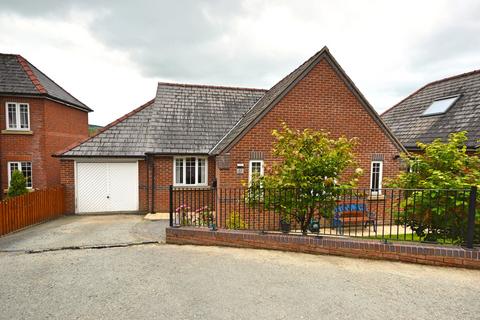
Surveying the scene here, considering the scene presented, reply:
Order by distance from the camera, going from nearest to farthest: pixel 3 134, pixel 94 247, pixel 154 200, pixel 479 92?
pixel 94 247
pixel 154 200
pixel 479 92
pixel 3 134

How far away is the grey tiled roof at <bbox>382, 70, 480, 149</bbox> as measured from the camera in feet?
40.2

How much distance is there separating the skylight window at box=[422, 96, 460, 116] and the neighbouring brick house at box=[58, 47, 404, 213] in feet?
17.0

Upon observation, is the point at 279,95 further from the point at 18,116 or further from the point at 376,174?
the point at 18,116

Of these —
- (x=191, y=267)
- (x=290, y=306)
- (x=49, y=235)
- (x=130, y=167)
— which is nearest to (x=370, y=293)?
(x=290, y=306)

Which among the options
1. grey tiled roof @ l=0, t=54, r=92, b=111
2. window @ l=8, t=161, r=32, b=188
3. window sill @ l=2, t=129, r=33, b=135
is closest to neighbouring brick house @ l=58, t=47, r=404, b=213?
window sill @ l=2, t=129, r=33, b=135

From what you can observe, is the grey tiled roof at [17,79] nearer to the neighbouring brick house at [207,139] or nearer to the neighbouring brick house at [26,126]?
the neighbouring brick house at [26,126]

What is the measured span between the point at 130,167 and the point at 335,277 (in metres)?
10.1

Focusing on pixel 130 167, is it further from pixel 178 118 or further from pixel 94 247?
pixel 94 247

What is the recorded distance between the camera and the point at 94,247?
7.13 meters

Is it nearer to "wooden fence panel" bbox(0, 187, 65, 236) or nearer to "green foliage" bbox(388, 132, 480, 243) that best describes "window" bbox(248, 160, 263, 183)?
"green foliage" bbox(388, 132, 480, 243)

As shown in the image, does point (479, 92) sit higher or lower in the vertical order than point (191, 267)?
higher

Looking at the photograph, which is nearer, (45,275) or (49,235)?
(45,275)

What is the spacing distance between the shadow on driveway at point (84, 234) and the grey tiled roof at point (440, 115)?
1299cm

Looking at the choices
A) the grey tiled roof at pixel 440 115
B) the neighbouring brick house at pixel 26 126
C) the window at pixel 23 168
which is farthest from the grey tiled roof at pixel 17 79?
the grey tiled roof at pixel 440 115
